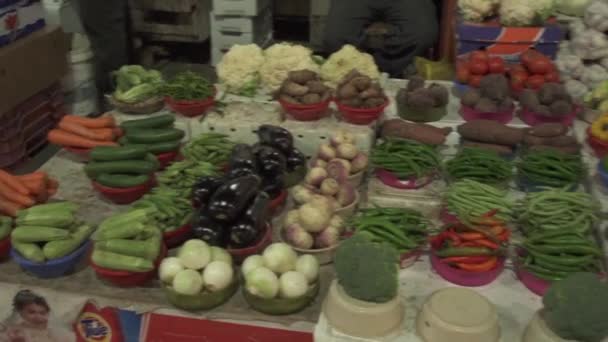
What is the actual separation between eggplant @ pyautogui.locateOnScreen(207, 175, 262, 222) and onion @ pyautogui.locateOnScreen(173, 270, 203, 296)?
22cm

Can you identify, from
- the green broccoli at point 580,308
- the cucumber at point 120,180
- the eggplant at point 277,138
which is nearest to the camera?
the green broccoli at point 580,308

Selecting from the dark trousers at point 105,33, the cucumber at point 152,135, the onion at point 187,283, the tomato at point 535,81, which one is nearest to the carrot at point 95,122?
the cucumber at point 152,135

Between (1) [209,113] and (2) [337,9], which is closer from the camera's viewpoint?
(1) [209,113]

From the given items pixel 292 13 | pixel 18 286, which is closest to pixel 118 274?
pixel 18 286

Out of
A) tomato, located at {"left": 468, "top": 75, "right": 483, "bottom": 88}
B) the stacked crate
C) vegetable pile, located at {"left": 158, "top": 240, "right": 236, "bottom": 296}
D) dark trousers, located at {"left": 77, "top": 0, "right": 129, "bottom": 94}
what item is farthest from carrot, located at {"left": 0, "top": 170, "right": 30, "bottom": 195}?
the stacked crate

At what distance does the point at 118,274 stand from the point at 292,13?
14.2ft

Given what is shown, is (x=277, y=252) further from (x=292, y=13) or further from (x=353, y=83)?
(x=292, y=13)

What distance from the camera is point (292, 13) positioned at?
18.9 ft

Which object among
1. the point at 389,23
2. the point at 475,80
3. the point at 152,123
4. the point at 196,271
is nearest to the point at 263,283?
the point at 196,271

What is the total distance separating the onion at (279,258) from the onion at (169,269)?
0.24 metres

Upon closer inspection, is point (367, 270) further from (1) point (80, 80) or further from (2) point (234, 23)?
(2) point (234, 23)

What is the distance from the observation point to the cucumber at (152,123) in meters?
2.49

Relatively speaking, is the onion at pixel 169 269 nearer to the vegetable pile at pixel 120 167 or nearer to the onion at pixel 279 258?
the onion at pixel 279 258

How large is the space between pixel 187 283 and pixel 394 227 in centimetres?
64
